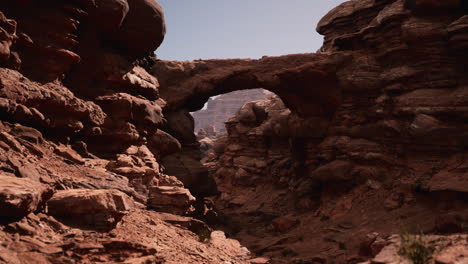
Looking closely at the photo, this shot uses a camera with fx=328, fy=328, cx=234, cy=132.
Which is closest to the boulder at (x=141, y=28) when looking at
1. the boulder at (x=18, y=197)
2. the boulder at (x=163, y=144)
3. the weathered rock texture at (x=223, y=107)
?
the boulder at (x=163, y=144)

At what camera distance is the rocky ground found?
6957 mm

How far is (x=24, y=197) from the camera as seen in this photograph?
555 cm

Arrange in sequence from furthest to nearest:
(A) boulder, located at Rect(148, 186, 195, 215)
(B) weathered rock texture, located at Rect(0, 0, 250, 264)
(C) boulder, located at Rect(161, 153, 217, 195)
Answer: (C) boulder, located at Rect(161, 153, 217, 195), (A) boulder, located at Rect(148, 186, 195, 215), (B) weathered rock texture, located at Rect(0, 0, 250, 264)

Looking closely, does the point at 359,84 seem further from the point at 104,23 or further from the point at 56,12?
the point at 56,12

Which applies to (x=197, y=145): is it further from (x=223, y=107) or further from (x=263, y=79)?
(x=223, y=107)

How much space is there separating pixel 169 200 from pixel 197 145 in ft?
28.4

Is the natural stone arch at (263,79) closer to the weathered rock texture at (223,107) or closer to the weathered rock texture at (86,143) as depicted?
the weathered rock texture at (86,143)

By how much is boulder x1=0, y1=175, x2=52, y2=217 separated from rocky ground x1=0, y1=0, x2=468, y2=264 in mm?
33

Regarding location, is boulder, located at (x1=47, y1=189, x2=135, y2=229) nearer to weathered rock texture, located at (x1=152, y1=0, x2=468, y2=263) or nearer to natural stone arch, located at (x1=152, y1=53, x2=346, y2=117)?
weathered rock texture, located at (x1=152, y1=0, x2=468, y2=263)

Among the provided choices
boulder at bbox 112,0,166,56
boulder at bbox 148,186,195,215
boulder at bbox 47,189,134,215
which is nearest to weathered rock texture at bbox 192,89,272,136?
boulder at bbox 112,0,166,56

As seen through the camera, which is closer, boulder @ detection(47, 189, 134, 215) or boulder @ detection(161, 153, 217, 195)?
boulder @ detection(47, 189, 134, 215)

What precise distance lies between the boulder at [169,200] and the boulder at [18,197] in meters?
6.57

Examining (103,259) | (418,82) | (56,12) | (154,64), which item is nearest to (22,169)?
(103,259)

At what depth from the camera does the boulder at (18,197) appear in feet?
17.4
